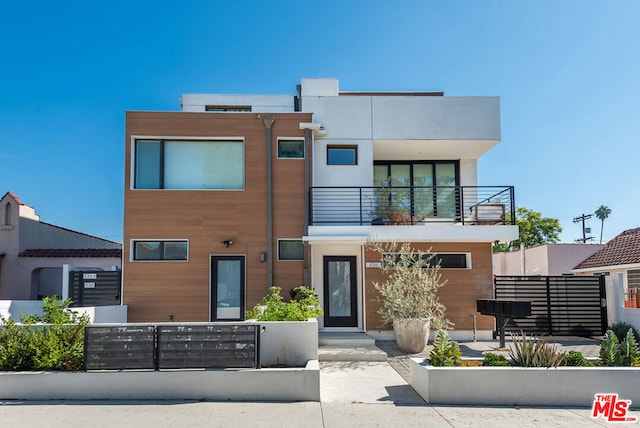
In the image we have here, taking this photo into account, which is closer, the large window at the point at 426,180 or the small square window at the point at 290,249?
the small square window at the point at 290,249

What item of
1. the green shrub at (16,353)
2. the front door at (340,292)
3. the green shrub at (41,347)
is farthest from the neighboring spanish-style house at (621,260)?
the green shrub at (16,353)

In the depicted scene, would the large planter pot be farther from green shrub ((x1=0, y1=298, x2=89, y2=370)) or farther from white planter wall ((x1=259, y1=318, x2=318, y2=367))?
green shrub ((x1=0, y1=298, x2=89, y2=370))

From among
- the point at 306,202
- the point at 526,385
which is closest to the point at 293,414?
the point at 526,385

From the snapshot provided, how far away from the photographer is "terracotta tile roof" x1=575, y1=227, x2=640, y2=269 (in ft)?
59.3

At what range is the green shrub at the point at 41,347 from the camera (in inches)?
287

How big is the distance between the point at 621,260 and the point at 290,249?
1348 centimetres

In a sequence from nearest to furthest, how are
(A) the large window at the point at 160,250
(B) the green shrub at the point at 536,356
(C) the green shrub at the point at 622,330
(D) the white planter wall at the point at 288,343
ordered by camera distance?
(B) the green shrub at the point at 536,356, (D) the white planter wall at the point at 288,343, (C) the green shrub at the point at 622,330, (A) the large window at the point at 160,250

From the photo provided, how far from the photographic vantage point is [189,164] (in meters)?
13.0

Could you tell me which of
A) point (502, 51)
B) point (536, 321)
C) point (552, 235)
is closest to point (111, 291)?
point (536, 321)

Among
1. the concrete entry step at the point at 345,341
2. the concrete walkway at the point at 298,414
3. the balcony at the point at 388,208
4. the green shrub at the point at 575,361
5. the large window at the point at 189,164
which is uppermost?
the large window at the point at 189,164

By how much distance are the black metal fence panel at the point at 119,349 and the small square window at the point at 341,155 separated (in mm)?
7696

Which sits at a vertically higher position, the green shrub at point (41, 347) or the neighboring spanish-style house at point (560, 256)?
the neighboring spanish-style house at point (560, 256)

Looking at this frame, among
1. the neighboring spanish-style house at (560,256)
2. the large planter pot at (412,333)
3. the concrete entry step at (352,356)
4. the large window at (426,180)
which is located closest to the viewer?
the concrete entry step at (352,356)

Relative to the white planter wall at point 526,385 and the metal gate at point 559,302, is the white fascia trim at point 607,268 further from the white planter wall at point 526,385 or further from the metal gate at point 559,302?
the white planter wall at point 526,385
